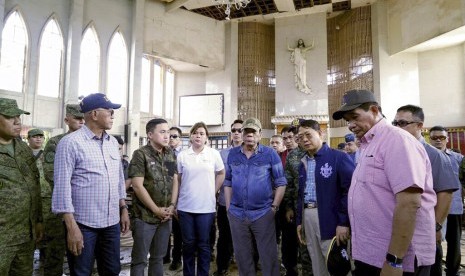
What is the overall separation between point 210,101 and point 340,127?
5.25 metres

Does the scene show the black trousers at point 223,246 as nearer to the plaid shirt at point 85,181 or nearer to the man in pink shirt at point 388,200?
the plaid shirt at point 85,181

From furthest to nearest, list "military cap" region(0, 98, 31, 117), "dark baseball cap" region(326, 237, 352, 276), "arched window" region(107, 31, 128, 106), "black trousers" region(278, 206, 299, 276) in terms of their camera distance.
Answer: "arched window" region(107, 31, 128, 106) → "black trousers" region(278, 206, 299, 276) → "military cap" region(0, 98, 31, 117) → "dark baseball cap" region(326, 237, 352, 276)

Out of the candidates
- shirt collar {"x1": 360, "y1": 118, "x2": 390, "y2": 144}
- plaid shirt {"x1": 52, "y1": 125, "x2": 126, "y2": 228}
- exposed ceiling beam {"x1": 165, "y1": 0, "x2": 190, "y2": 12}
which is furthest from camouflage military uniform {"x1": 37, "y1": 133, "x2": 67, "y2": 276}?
exposed ceiling beam {"x1": 165, "y1": 0, "x2": 190, "y2": 12}

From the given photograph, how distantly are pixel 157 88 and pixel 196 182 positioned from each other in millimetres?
10342

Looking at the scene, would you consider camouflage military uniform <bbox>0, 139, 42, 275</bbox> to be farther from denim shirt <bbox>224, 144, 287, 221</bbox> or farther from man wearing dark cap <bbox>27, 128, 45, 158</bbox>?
man wearing dark cap <bbox>27, 128, 45, 158</bbox>

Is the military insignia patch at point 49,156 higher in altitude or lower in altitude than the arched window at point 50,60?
lower

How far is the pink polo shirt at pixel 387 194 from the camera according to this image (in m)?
1.23

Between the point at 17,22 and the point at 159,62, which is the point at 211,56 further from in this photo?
the point at 17,22

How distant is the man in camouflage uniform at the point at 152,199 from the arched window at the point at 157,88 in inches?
394

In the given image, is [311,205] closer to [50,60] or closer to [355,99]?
[355,99]

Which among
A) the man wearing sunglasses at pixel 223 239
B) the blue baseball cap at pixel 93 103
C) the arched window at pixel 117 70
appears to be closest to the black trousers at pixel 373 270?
the man wearing sunglasses at pixel 223 239

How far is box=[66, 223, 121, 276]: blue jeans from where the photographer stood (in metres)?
1.90

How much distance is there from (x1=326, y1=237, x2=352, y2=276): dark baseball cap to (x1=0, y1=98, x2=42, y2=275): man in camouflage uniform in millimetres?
1988

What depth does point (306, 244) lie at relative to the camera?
2.36 metres
